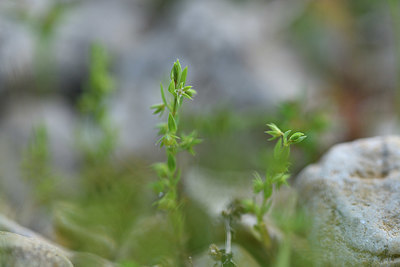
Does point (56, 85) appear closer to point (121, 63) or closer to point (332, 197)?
point (121, 63)

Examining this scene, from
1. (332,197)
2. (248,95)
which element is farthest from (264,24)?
(332,197)

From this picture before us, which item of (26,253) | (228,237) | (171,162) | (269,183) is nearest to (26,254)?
(26,253)

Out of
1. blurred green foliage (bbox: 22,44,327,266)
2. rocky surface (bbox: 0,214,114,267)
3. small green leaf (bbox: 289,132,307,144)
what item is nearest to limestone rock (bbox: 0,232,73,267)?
rocky surface (bbox: 0,214,114,267)

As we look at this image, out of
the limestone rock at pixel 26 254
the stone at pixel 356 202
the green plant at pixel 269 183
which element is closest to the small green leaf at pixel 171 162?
the green plant at pixel 269 183

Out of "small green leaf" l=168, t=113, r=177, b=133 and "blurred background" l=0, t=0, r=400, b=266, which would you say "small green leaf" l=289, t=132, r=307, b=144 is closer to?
"small green leaf" l=168, t=113, r=177, b=133

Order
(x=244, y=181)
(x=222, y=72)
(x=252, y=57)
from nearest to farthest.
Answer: (x=244, y=181)
(x=222, y=72)
(x=252, y=57)

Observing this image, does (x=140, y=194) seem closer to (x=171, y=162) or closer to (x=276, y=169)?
(x=171, y=162)

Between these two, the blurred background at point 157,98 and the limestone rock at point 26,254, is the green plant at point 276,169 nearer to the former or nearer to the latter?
the blurred background at point 157,98
